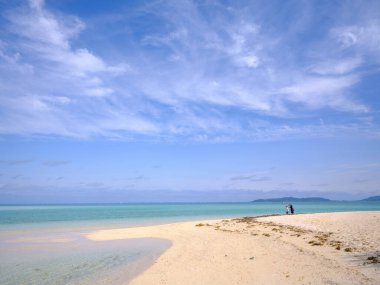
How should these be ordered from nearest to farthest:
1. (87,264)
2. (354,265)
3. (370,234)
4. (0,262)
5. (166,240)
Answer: (354,265) < (87,264) < (0,262) < (370,234) < (166,240)

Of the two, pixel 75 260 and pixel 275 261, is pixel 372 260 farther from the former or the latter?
pixel 75 260

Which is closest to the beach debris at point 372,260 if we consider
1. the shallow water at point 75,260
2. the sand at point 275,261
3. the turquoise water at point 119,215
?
the sand at point 275,261

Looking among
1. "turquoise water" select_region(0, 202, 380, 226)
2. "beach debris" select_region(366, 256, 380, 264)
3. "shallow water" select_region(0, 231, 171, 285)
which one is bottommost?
"shallow water" select_region(0, 231, 171, 285)

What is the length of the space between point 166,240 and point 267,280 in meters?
14.6

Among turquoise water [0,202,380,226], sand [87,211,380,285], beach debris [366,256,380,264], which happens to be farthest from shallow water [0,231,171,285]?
turquoise water [0,202,380,226]

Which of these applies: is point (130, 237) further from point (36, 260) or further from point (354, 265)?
point (354, 265)

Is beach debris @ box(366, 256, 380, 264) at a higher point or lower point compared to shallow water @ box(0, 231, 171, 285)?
higher

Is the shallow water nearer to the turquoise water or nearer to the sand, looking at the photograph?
the sand

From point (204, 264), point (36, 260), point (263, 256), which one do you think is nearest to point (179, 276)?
point (204, 264)

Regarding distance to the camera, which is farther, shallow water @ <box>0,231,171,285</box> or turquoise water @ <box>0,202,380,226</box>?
turquoise water @ <box>0,202,380,226</box>

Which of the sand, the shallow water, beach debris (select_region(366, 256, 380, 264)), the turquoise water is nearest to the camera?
the sand

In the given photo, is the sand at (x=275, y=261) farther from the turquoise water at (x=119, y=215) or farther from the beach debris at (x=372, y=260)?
the turquoise water at (x=119, y=215)

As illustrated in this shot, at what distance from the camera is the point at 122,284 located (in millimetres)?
12953

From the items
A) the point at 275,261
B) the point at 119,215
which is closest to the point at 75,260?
the point at 275,261
